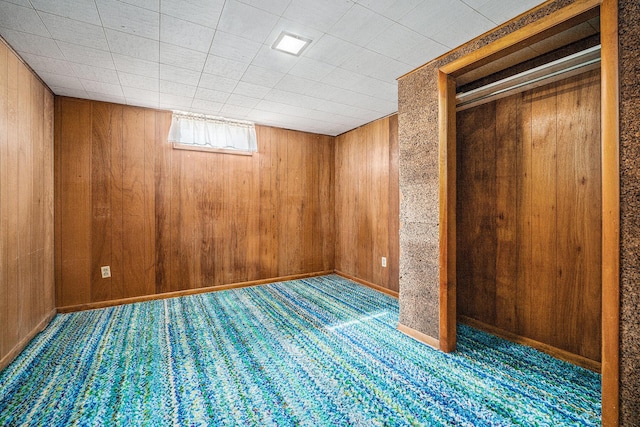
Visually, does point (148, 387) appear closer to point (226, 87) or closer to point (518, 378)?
point (518, 378)

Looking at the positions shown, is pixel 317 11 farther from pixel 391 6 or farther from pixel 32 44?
pixel 32 44

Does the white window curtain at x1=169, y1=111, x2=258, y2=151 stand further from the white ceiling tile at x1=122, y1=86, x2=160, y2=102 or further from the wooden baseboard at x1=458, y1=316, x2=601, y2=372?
the wooden baseboard at x1=458, y1=316, x2=601, y2=372

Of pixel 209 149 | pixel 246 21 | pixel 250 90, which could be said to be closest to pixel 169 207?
pixel 209 149

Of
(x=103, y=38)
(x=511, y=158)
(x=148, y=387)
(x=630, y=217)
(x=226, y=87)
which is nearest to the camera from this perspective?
(x=630, y=217)

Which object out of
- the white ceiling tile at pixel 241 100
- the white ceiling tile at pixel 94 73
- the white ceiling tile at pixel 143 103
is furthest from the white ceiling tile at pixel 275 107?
the white ceiling tile at pixel 94 73

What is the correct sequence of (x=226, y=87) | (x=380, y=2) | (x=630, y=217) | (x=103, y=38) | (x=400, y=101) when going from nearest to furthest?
(x=630, y=217) → (x=380, y=2) → (x=103, y=38) → (x=400, y=101) → (x=226, y=87)

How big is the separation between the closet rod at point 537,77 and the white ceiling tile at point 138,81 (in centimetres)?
277

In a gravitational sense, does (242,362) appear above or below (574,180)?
below

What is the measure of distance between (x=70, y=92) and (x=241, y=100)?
1.71 m

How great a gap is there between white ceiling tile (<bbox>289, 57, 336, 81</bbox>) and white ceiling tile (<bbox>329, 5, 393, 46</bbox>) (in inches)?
15.4

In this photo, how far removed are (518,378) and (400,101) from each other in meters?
2.25

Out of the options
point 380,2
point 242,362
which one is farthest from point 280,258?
point 380,2

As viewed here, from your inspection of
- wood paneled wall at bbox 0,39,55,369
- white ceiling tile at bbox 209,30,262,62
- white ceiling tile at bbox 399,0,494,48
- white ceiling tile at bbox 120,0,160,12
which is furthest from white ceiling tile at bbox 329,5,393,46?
wood paneled wall at bbox 0,39,55,369

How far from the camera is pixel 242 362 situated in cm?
195
